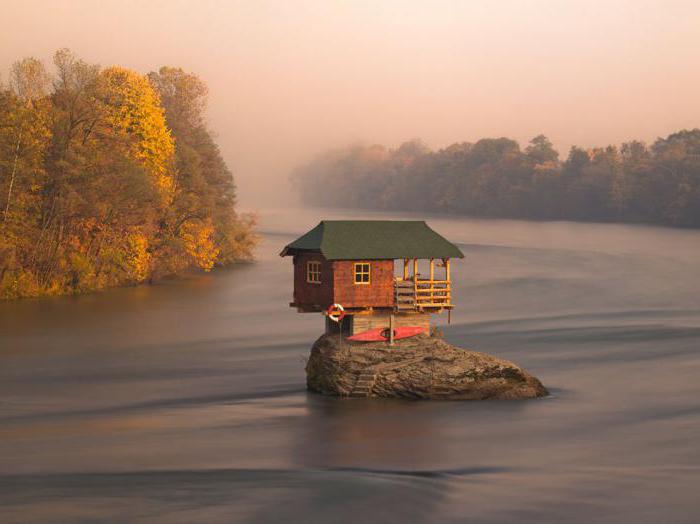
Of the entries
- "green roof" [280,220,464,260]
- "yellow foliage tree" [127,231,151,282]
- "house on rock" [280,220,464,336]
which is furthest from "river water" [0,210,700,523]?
"yellow foliage tree" [127,231,151,282]

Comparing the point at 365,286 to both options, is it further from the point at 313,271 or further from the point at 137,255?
the point at 137,255

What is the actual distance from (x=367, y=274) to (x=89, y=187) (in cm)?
4564

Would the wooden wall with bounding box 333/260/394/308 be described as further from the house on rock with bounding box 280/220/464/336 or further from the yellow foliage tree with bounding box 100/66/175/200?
the yellow foliage tree with bounding box 100/66/175/200

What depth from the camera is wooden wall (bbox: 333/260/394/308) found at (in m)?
47.4

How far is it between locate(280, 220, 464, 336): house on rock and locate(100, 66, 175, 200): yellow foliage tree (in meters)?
50.5

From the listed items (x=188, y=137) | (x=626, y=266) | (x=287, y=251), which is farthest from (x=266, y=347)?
(x=626, y=266)

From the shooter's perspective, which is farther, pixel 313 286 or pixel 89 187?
pixel 89 187

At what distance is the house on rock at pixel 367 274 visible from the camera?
4744 centimetres

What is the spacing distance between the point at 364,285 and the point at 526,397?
8630 millimetres

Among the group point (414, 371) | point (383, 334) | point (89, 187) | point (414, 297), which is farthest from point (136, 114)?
point (414, 371)

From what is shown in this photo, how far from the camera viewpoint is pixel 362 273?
47.8 metres

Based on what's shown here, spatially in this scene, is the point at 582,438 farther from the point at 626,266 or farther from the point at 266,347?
the point at 626,266

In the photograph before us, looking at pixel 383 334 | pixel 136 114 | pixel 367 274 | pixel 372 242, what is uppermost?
pixel 136 114

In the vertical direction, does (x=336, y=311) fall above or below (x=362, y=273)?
below
